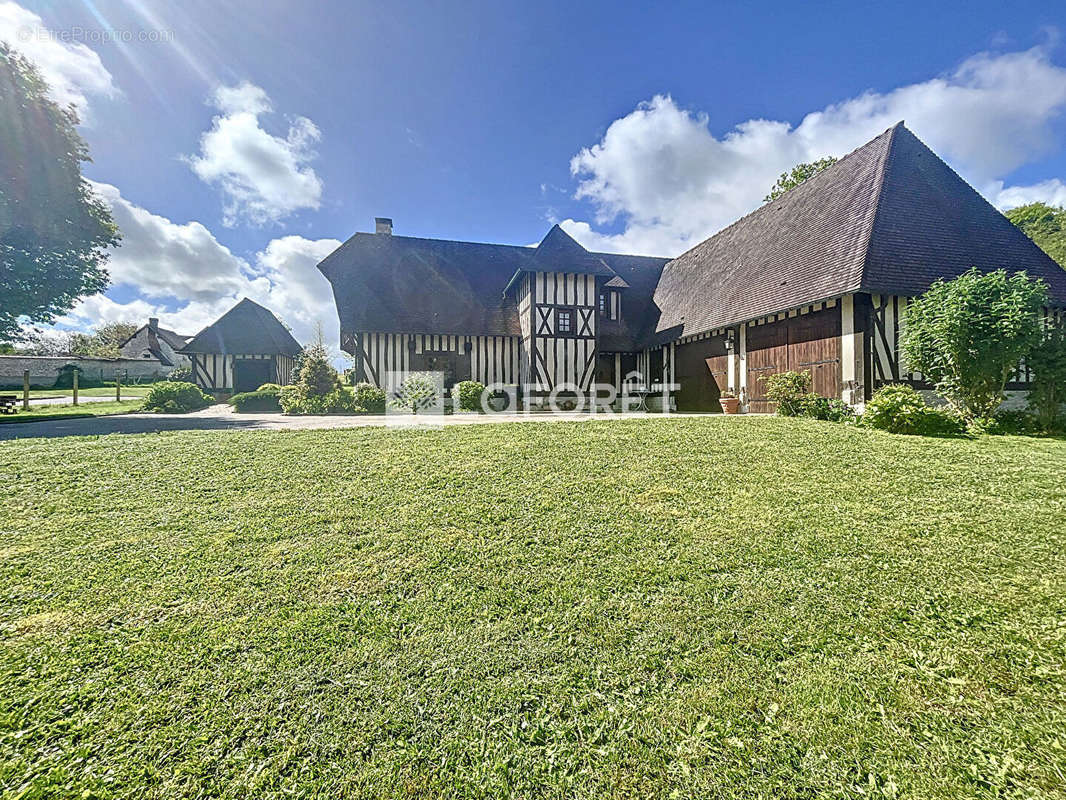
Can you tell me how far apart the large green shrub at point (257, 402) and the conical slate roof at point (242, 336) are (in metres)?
6.58

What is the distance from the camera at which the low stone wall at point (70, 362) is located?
26.8 meters

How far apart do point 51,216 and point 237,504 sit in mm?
13710

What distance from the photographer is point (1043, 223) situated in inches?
688

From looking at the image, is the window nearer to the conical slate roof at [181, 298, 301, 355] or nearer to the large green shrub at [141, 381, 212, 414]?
the large green shrub at [141, 381, 212, 414]

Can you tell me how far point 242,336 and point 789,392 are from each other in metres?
20.8

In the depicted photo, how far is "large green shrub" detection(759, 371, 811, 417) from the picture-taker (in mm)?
8320

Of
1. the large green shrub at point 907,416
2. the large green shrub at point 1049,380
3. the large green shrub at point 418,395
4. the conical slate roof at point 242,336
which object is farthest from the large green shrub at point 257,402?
the large green shrub at point 1049,380

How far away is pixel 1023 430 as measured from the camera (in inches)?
277

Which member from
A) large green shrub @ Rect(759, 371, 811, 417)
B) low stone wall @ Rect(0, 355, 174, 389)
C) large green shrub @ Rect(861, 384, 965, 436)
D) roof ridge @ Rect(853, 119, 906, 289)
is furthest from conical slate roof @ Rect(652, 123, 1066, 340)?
low stone wall @ Rect(0, 355, 174, 389)

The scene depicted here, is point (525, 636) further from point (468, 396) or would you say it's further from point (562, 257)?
point (562, 257)

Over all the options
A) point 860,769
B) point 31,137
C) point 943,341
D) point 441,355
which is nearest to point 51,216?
point 31,137

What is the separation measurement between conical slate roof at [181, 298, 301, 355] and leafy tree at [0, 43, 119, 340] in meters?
5.77

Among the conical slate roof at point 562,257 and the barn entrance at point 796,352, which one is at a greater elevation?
the conical slate roof at point 562,257

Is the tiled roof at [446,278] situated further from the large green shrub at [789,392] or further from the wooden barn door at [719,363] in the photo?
the large green shrub at [789,392]
